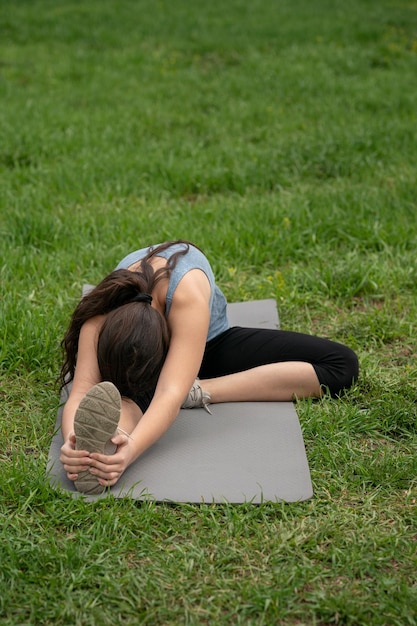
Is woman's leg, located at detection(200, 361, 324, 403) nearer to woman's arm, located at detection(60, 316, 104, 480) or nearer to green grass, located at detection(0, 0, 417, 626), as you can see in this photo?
green grass, located at detection(0, 0, 417, 626)

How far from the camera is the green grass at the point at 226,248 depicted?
229 cm

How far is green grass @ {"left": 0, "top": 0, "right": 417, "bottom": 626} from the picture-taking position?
2285 millimetres

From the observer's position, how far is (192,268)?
295 cm

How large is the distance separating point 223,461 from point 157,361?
42cm

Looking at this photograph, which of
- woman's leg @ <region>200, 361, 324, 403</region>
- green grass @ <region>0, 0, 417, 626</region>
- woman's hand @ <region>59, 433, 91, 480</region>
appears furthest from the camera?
woman's leg @ <region>200, 361, 324, 403</region>

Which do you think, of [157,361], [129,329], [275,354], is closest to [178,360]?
[157,361]

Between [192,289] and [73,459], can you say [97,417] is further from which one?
[192,289]

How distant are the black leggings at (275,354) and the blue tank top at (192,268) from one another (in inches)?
2.6

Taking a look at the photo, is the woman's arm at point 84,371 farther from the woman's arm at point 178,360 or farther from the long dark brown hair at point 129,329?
the woman's arm at point 178,360

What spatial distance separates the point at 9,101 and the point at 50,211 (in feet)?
8.29

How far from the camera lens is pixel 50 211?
4.91 meters

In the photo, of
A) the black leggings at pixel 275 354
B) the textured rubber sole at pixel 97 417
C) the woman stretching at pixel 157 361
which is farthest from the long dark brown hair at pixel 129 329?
the black leggings at pixel 275 354

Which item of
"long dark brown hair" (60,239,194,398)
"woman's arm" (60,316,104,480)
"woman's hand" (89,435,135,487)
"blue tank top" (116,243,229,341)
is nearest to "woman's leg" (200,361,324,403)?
"blue tank top" (116,243,229,341)

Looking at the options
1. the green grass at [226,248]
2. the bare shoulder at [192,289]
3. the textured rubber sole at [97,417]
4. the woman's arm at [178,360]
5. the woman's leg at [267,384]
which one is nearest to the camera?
the green grass at [226,248]
